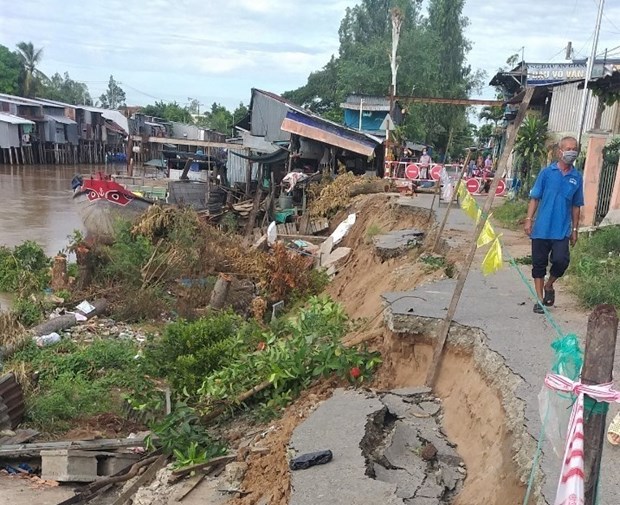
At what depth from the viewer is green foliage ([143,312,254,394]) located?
23.6 feet

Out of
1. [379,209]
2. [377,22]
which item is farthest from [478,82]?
[379,209]

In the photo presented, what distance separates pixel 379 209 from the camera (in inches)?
579

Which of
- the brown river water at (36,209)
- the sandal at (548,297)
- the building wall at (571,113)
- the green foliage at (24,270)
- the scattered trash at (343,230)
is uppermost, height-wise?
the building wall at (571,113)

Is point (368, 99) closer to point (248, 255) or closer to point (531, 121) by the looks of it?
point (531, 121)

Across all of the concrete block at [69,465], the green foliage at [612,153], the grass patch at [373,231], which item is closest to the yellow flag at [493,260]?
the concrete block at [69,465]

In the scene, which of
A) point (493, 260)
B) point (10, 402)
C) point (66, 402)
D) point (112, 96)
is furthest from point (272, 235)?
point (112, 96)

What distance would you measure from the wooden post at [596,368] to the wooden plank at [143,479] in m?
4.18

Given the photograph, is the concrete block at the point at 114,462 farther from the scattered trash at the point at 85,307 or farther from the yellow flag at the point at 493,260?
the scattered trash at the point at 85,307

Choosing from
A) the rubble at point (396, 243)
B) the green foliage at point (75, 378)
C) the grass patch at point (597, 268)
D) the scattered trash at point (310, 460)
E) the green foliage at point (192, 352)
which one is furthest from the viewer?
the rubble at point (396, 243)

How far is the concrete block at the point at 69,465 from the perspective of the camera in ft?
20.9

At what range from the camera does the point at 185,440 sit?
5.38 meters

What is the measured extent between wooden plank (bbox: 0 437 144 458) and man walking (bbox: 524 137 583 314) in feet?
14.8

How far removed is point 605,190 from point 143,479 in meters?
9.90

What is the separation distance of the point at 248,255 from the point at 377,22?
38149mm
